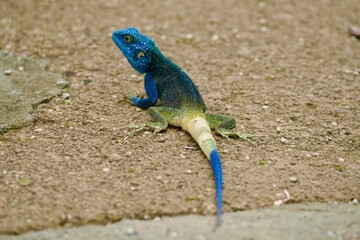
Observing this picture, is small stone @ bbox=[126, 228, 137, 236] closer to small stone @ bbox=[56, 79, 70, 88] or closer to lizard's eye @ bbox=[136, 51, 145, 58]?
lizard's eye @ bbox=[136, 51, 145, 58]

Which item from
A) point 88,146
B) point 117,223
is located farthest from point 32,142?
point 117,223

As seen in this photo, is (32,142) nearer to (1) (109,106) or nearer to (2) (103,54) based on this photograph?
(1) (109,106)

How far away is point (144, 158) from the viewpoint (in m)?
3.94

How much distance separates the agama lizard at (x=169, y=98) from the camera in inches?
165

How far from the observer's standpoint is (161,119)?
4316 mm

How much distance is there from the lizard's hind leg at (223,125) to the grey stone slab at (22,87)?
1.46m

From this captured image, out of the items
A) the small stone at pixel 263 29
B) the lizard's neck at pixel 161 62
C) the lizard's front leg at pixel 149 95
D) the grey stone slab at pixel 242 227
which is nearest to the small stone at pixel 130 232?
the grey stone slab at pixel 242 227

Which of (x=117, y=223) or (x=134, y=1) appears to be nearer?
(x=117, y=223)

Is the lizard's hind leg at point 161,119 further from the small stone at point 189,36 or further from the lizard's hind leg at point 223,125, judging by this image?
the small stone at point 189,36

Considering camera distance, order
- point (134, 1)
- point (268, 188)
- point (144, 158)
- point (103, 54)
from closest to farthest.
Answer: point (268, 188), point (144, 158), point (103, 54), point (134, 1)

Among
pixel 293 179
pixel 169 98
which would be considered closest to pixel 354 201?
pixel 293 179

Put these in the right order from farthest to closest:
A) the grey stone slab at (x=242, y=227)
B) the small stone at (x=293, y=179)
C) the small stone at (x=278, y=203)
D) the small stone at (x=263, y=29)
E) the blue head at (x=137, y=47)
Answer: the small stone at (x=263, y=29)
the blue head at (x=137, y=47)
the small stone at (x=293, y=179)
the small stone at (x=278, y=203)
the grey stone slab at (x=242, y=227)

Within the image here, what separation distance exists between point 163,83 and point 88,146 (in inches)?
35.5

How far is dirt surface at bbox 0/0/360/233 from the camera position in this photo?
3543 mm
